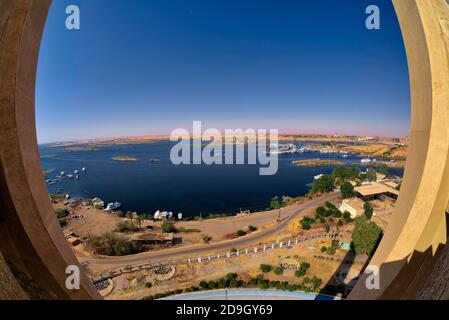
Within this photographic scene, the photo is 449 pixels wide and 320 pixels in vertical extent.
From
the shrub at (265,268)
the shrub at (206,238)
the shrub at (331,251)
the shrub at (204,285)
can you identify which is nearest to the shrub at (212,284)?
the shrub at (204,285)

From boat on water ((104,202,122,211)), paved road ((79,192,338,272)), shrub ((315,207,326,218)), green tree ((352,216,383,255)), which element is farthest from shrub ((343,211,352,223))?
boat on water ((104,202,122,211))

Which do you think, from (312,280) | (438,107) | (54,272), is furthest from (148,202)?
(438,107)

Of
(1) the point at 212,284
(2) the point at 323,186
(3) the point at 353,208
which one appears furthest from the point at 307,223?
(2) the point at 323,186

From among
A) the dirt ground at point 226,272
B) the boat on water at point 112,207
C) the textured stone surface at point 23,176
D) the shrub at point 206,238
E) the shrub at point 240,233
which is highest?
the textured stone surface at point 23,176

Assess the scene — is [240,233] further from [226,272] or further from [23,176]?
[23,176]

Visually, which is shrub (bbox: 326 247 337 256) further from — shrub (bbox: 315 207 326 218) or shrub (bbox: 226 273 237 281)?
shrub (bbox: 315 207 326 218)

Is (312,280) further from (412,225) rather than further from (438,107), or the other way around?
(438,107)

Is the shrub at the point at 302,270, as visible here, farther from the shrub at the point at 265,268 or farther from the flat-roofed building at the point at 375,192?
the flat-roofed building at the point at 375,192
